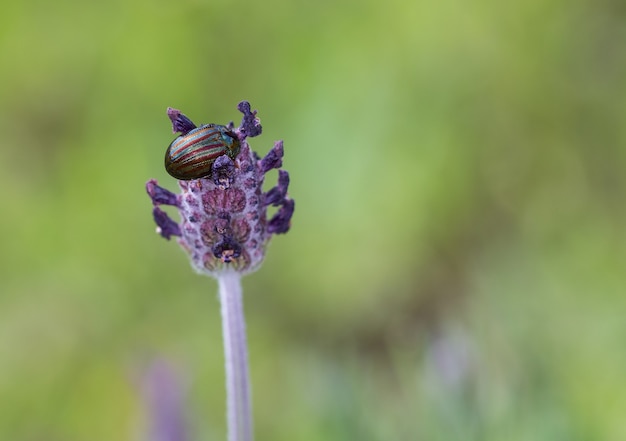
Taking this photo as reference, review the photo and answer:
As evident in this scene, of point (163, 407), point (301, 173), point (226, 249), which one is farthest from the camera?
point (301, 173)

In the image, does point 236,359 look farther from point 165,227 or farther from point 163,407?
point 163,407

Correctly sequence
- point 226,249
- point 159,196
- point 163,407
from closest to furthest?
point 226,249 < point 159,196 < point 163,407

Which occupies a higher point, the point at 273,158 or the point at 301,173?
the point at 301,173

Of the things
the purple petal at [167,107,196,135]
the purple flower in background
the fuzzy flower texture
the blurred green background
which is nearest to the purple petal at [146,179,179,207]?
the fuzzy flower texture


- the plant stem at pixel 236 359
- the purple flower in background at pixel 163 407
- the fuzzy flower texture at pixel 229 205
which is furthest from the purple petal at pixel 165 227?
the purple flower in background at pixel 163 407

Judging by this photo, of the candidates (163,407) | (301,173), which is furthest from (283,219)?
(301,173)

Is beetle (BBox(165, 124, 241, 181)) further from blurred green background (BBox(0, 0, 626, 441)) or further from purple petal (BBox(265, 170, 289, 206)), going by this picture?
blurred green background (BBox(0, 0, 626, 441))

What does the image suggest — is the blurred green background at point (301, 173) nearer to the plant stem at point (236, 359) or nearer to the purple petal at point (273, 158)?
the plant stem at point (236, 359)
